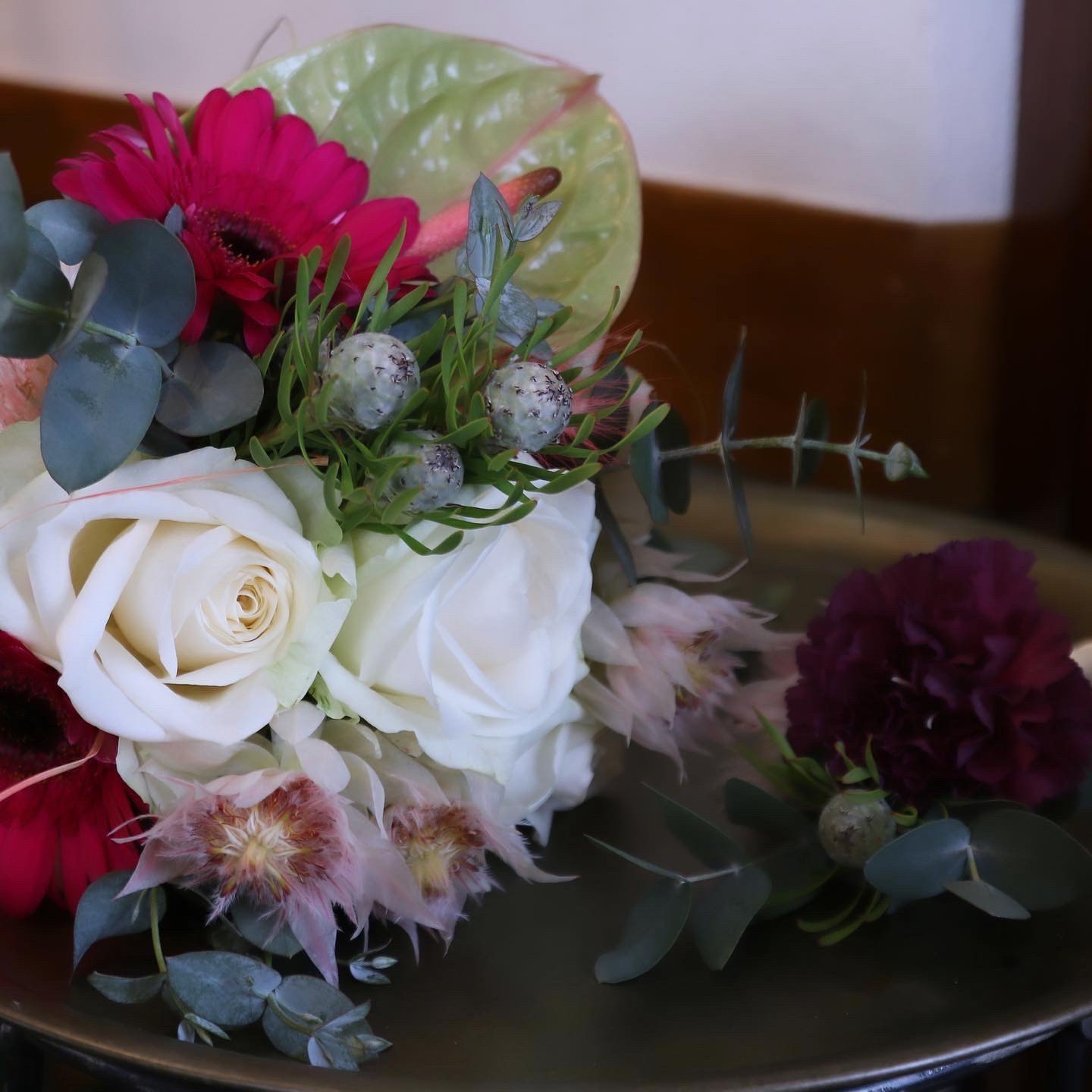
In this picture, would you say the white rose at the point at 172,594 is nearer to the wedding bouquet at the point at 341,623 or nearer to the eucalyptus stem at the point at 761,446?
the wedding bouquet at the point at 341,623

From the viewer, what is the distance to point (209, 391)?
11.5 inches

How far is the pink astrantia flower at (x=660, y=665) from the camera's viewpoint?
36 cm

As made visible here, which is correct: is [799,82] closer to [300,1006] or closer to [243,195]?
[243,195]

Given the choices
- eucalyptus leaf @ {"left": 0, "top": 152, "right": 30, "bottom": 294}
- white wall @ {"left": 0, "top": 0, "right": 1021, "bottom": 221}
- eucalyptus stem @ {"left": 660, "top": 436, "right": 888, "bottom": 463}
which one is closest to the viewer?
eucalyptus leaf @ {"left": 0, "top": 152, "right": 30, "bottom": 294}

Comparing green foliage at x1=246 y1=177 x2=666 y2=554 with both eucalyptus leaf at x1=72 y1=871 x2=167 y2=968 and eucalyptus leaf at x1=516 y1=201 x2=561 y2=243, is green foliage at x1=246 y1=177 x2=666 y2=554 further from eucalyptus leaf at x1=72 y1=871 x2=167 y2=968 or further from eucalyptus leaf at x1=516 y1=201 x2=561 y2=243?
eucalyptus leaf at x1=72 y1=871 x2=167 y2=968

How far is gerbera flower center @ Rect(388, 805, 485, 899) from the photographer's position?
31 cm

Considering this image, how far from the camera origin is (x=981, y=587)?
0.34m

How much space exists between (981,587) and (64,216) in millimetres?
249

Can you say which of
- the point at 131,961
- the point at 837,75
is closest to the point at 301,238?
the point at 131,961

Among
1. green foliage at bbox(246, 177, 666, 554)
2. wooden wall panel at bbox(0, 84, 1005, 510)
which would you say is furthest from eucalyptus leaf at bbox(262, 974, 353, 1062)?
wooden wall panel at bbox(0, 84, 1005, 510)

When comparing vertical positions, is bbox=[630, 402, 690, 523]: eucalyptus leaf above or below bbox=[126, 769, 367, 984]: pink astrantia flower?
above

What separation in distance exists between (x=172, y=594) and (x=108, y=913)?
80 mm

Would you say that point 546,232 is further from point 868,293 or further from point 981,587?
point 868,293

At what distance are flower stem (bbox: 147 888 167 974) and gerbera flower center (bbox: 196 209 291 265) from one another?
16 cm
